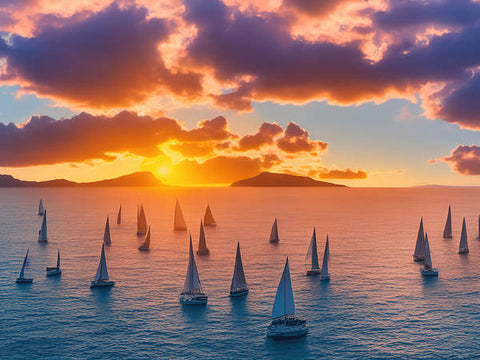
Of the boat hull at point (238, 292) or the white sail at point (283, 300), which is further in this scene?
the boat hull at point (238, 292)

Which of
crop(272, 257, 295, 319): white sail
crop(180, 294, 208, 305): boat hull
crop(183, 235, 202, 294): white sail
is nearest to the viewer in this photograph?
crop(272, 257, 295, 319): white sail

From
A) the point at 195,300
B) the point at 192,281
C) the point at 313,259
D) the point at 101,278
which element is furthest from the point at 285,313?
the point at 101,278

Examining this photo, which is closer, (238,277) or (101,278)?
(238,277)

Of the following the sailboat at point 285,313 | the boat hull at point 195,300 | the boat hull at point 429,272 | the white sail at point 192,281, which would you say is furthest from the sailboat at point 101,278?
the boat hull at point 429,272

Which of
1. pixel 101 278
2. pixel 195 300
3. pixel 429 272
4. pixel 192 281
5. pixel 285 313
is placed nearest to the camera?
pixel 285 313

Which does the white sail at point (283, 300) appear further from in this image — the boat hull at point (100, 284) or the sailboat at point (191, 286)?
the boat hull at point (100, 284)

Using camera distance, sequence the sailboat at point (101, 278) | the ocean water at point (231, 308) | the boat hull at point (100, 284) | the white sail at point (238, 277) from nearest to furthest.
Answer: the ocean water at point (231, 308), the white sail at point (238, 277), the boat hull at point (100, 284), the sailboat at point (101, 278)

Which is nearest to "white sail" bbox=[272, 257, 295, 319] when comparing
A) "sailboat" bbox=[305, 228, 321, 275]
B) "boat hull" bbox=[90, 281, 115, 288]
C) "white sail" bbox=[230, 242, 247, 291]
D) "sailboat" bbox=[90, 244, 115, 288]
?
"white sail" bbox=[230, 242, 247, 291]

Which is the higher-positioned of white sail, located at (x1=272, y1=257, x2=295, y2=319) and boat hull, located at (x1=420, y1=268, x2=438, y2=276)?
white sail, located at (x1=272, y1=257, x2=295, y2=319)

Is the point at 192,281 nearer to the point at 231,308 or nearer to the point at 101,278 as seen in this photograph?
the point at 231,308

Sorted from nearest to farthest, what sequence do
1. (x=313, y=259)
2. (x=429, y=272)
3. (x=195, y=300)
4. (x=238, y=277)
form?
(x=195, y=300) → (x=238, y=277) → (x=429, y=272) → (x=313, y=259)

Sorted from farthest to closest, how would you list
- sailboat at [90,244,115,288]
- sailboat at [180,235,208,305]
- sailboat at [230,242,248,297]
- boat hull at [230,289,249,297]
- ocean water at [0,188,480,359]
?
1. sailboat at [90,244,115,288]
2. sailboat at [230,242,248,297]
3. boat hull at [230,289,249,297]
4. sailboat at [180,235,208,305]
5. ocean water at [0,188,480,359]

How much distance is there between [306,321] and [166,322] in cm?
2217

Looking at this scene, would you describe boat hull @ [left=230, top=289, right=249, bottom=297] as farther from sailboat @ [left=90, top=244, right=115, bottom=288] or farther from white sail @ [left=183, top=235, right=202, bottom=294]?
sailboat @ [left=90, top=244, right=115, bottom=288]
